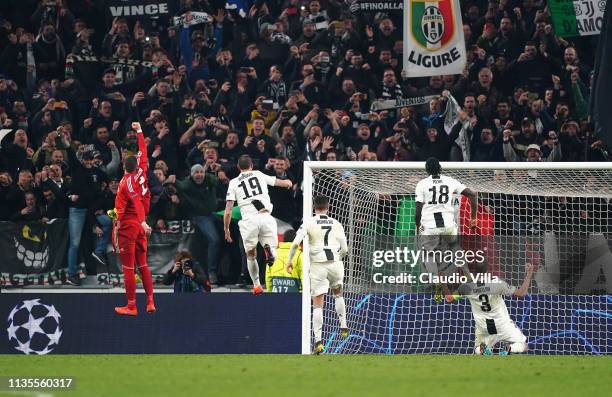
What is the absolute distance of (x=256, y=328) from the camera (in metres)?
16.0

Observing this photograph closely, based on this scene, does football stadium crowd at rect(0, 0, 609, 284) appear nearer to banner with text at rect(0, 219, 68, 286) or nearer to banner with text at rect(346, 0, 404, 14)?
banner with text at rect(346, 0, 404, 14)

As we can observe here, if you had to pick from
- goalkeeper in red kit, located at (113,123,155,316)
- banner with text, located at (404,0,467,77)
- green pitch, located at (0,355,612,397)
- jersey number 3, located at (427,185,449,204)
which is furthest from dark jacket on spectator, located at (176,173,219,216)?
green pitch, located at (0,355,612,397)

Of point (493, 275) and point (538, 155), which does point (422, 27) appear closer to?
point (538, 155)

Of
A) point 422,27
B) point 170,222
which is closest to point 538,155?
point 422,27

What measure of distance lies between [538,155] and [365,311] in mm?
4333

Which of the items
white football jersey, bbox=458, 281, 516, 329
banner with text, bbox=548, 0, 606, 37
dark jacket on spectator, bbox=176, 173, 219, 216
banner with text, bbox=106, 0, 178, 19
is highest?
banner with text, bbox=106, 0, 178, 19

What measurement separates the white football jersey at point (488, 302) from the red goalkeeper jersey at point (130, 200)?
432cm

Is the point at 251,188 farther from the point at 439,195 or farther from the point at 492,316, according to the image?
the point at 492,316

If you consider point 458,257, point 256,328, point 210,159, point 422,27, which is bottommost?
point 256,328

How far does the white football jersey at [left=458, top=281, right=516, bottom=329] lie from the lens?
14.8 meters

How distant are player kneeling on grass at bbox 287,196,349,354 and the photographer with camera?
6.86 ft

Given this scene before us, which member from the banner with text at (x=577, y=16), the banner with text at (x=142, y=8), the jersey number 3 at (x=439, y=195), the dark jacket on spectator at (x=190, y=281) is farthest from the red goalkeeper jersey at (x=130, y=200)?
the banner with text at (x=577, y=16)

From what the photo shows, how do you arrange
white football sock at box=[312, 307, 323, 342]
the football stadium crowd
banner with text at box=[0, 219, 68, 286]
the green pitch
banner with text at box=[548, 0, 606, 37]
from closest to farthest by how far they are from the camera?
the green pitch, white football sock at box=[312, 307, 323, 342], banner with text at box=[0, 219, 68, 286], the football stadium crowd, banner with text at box=[548, 0, 606, 37]

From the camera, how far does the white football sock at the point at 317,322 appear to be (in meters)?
14.9
